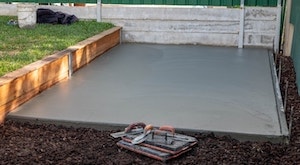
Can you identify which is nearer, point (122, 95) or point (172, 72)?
point (122, 95)

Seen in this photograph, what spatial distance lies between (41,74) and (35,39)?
2081 mm

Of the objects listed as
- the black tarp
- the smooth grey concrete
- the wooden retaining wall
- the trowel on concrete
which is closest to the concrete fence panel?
the black tarp

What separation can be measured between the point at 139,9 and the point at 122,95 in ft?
13.5

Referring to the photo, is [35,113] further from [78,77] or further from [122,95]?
[78,77]

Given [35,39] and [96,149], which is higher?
[35,39]

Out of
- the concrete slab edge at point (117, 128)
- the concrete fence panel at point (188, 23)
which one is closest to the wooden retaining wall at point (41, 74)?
the concrete slab edge at point (117, 128)

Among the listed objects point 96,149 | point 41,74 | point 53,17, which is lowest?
point 96,149

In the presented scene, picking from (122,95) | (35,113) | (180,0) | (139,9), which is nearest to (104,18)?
(139,9)

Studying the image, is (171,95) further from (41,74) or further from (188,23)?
(188,23)

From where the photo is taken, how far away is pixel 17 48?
20.0ft

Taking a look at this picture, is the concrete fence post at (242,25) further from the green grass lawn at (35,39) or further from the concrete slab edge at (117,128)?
the concrete slab edge at (117,128)

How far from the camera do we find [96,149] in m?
3.49

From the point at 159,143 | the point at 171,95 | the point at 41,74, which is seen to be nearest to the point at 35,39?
the point at 41,74

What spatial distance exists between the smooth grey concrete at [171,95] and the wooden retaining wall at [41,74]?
9cm
